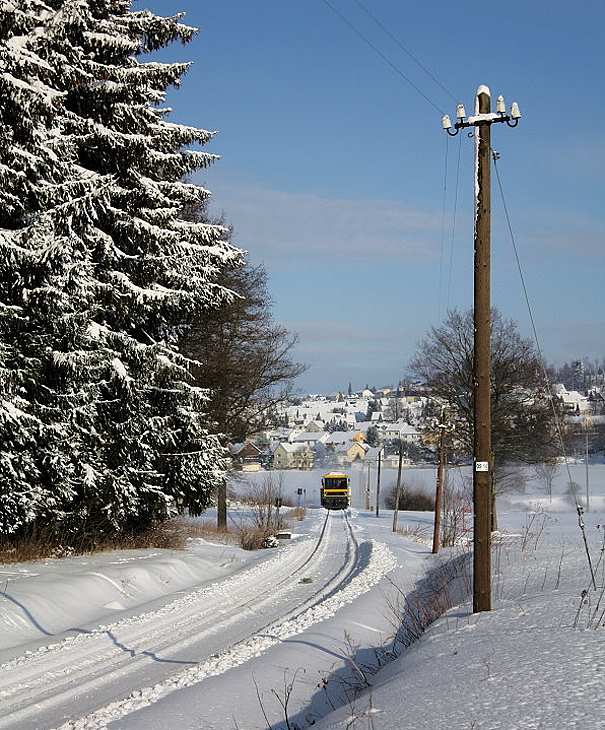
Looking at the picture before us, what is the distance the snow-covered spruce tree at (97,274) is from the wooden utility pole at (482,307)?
731 cm

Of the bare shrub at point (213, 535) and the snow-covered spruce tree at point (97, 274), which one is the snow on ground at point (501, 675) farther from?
the bare shrub at point (213, 535)

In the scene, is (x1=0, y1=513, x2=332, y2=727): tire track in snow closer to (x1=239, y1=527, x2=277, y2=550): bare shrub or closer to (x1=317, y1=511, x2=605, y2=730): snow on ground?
(x1=317, y1=511, x2=605, y2=730): snow on ground

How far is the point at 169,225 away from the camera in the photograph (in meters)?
19.5

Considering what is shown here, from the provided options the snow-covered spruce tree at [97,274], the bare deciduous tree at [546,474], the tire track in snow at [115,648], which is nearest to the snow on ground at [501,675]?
the tire track in snow at [115,648]

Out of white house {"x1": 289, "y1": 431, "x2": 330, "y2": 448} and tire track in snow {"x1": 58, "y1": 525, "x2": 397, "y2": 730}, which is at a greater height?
tire track in snow {"x1": 58, "y1": 525, "x2": 397, "y2": 730}

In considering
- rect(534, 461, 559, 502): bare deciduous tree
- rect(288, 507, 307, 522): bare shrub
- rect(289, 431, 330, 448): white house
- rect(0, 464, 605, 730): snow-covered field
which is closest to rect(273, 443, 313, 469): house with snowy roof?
rect(289, 431, 330, 448): white house

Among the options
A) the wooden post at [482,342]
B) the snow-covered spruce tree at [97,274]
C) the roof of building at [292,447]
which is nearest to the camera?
the wooden post at [482,342]

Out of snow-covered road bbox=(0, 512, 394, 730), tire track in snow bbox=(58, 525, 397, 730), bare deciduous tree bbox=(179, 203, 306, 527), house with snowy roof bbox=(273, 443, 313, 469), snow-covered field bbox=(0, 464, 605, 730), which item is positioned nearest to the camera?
snow-covered field bbox=(0, 464, 605, 730)

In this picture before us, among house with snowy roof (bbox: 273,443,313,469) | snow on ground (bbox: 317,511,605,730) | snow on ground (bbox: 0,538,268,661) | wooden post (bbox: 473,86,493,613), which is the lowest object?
house with snowy roof (bbox: 273,443,313,469)

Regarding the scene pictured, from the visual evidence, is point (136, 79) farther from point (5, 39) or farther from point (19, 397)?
point (19, 397)

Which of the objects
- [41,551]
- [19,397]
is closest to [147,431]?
[41,551]

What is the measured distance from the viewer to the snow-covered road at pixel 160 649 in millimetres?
7836

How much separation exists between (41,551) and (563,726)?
13832 mm

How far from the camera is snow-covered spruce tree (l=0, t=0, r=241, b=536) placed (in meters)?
13.8
